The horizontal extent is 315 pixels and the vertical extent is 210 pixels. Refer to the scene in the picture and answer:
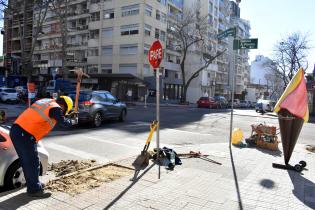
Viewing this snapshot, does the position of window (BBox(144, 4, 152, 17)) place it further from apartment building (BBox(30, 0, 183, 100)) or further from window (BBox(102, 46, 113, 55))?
window (BBox(102, 46, 113, 55))

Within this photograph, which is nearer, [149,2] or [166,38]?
[149,2]

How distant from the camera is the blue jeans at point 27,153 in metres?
5.01

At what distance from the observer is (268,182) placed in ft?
21.1

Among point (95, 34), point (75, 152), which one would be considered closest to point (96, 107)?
point (75, 152)

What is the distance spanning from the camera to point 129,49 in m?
49.7

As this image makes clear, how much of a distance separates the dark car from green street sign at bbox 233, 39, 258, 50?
6.90m

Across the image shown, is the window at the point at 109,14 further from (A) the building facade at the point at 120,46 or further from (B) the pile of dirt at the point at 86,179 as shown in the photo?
(B) the pile of dirt at the point at 86,179

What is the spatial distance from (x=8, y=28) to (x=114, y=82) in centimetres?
3862

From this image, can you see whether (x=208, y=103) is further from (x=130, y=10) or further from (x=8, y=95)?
(x=8, y=95)

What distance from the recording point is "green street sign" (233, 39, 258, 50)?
386 inches

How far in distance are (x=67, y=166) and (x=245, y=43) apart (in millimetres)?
6104

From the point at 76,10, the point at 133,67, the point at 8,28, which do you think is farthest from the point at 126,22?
the point at 8,28

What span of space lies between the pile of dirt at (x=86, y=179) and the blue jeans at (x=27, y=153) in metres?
0.42

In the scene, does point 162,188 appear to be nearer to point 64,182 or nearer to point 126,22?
point 64,182
